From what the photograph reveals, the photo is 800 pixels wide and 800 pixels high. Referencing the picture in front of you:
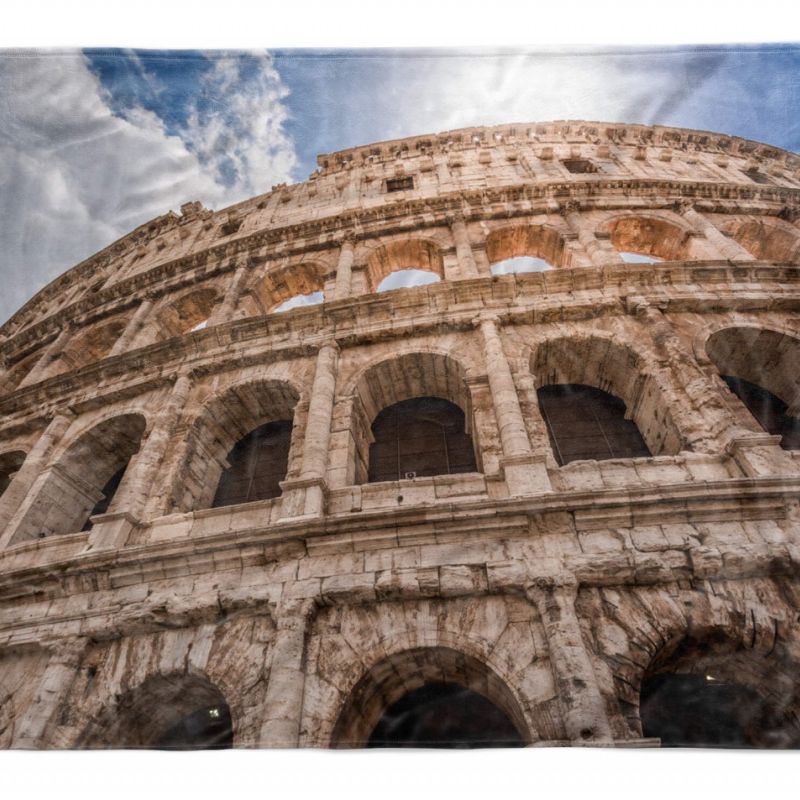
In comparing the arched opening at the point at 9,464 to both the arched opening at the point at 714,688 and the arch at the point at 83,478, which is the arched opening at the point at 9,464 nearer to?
the arch at the point at 83,478

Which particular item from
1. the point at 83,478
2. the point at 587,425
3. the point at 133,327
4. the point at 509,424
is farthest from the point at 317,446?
the point at 133,327

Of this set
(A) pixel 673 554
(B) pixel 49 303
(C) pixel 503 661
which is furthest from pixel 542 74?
(B) pixel 49 303

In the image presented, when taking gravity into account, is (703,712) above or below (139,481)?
below

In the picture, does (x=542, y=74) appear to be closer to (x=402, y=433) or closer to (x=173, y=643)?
(x=402, y=433)

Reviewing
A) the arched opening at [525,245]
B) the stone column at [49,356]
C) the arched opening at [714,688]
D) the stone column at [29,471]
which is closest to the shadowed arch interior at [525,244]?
the arched opening at [525,245]

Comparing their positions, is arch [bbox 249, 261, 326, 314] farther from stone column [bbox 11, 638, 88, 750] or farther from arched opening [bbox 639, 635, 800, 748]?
arched opening [bbox 639, 635, 800, 748]

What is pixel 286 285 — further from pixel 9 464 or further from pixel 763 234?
pixel 763 234
